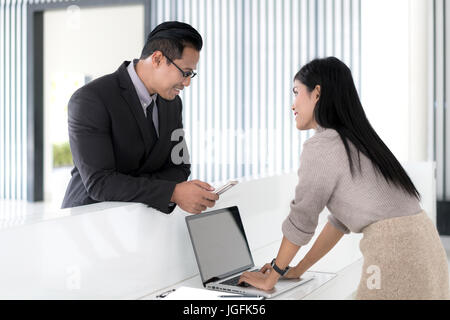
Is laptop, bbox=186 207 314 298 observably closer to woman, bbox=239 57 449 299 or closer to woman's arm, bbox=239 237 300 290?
woman's arm, bbox=239 237 300 290

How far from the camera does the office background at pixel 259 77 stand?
4.43m

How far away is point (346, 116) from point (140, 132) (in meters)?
0.75

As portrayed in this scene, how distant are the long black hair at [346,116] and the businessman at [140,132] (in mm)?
477

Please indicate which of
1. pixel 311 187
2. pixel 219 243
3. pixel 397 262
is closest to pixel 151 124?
pixel 219 243

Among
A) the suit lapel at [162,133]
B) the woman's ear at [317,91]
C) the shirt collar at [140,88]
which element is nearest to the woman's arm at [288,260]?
the woman's ear at [317,91]

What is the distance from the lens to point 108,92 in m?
1.94

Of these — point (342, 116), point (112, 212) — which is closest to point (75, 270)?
point (112, 212)

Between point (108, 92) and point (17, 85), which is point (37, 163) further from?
point (108, 92)

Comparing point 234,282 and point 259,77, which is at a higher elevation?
point 259,77

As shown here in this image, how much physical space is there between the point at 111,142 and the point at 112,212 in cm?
36

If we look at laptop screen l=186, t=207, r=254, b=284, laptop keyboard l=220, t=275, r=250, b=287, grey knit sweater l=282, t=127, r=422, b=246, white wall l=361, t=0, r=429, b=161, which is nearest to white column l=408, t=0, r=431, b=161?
white wall l=361, t=0, r=429, b=161

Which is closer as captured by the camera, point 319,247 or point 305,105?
point 305,105

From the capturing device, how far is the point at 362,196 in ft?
4.90

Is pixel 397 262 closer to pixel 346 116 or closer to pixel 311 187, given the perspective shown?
pixel 311 187
